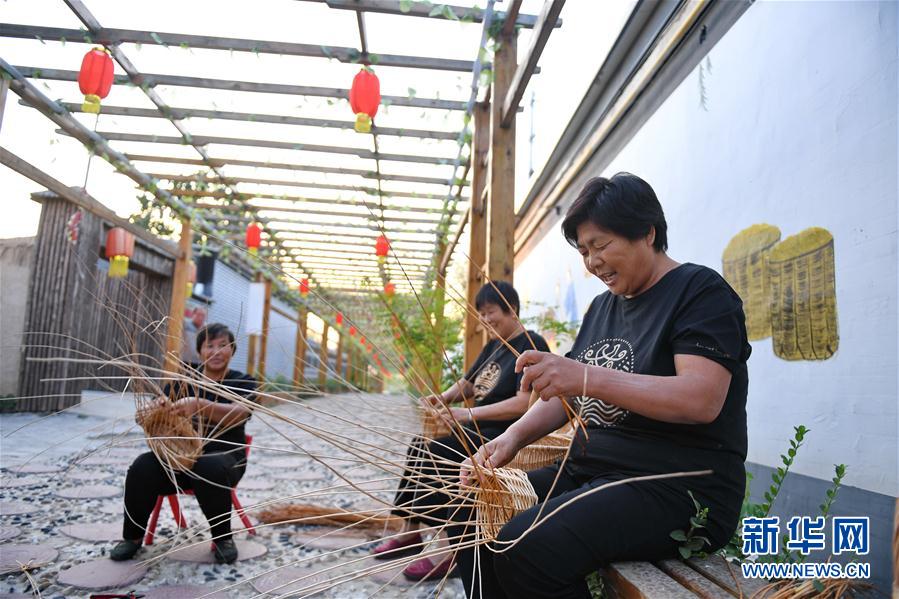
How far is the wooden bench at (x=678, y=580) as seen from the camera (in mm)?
886

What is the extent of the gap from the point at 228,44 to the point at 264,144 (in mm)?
1471

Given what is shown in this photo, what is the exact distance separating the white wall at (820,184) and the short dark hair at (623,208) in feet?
2.21

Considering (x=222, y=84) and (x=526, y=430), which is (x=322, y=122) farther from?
(x=526, y=430)

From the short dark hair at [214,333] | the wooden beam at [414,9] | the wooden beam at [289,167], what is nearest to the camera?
the short dark hair at [214,333]

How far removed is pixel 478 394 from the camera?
2.44 metres

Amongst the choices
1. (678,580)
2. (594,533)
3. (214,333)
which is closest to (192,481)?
(214,333)

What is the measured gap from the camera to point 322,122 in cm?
468

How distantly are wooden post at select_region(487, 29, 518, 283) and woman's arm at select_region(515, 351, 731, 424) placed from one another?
226 centimetres

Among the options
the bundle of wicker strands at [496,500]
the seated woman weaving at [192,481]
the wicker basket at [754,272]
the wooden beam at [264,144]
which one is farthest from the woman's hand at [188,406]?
the wooden beam at [264,144]

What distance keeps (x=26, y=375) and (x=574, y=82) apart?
19.6 ft

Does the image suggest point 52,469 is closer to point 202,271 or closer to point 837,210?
point 837,210

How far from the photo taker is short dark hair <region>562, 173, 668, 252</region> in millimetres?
1221

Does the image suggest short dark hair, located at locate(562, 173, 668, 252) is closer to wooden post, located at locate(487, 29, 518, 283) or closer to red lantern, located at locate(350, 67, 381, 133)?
wooden post, located at locate(487, 29, 518, 283)

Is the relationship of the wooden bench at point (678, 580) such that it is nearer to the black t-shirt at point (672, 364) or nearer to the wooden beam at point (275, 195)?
the black t-shirt at point (672, 364)
